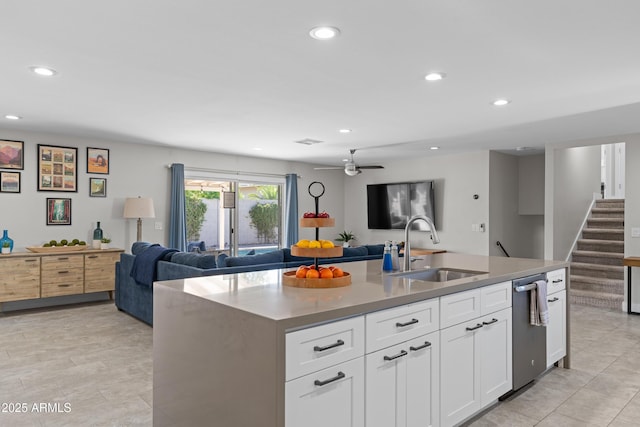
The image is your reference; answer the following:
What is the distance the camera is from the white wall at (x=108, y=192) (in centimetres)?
566

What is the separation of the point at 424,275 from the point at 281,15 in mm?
1909

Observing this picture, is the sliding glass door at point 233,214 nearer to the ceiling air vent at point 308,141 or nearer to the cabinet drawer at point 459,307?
the ceiling air vent at point 308,141

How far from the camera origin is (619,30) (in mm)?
2516

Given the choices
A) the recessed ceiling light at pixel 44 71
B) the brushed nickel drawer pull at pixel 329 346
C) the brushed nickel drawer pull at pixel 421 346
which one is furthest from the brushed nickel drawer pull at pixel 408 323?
the recessed ceiling light at pixel 44 71

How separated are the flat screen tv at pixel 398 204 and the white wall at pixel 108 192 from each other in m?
2.84

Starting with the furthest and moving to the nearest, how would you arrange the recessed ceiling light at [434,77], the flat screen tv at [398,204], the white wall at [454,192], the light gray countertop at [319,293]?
1. the flat screen tv at [398,204]
2. the white wall at [454,192]
3. the recessed ceiling light at [434,77]
4. the light gray countertop at [319,293]

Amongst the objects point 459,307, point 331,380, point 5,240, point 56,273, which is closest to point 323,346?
point 331,380

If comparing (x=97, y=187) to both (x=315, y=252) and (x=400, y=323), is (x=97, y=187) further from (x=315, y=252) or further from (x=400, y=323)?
(x=400, y=323)

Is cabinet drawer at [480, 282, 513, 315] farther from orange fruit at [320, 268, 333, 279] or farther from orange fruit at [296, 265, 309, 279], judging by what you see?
orange fruit at [296, 265, 309, 279]

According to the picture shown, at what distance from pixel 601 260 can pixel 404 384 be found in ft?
20.6

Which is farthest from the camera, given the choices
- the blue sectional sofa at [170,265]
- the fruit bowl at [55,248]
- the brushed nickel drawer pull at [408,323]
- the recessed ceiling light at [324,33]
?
the fruit bowl at [55,248]

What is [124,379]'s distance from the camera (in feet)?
10.5

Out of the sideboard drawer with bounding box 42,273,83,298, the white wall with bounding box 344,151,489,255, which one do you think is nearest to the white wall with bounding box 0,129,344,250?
the sideboard drawer with bounding box 42,273,83,298

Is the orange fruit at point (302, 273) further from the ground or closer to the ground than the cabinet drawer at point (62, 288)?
further from the ground
